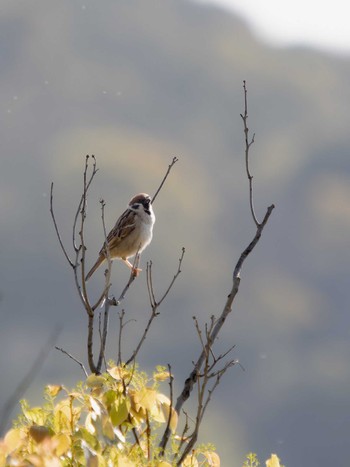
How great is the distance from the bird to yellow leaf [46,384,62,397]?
5864 millimetres

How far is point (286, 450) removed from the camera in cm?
11750

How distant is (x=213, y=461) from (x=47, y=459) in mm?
1118

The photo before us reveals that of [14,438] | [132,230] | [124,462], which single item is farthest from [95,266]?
[124,462]

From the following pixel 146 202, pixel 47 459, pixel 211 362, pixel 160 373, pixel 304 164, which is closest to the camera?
pixel 47 459

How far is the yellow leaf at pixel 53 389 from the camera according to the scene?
9.24ft

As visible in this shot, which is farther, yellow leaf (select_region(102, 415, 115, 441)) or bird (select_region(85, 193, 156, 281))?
bird (select_region(85, 193, 156, 281))

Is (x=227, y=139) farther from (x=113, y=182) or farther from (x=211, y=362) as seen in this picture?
(x=211, y=362)

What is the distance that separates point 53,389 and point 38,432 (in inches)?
11.0

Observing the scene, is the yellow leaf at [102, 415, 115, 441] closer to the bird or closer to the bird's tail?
the bird's tail

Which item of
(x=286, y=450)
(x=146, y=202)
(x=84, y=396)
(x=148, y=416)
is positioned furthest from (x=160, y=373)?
(x=286, y=450)

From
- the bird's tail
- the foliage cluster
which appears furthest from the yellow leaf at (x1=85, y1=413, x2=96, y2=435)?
the bird's tail

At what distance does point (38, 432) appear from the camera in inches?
101

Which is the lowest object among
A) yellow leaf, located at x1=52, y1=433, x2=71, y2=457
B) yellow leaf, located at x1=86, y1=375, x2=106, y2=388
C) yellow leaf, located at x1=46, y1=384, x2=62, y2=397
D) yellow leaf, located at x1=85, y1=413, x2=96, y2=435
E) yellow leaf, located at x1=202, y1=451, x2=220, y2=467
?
yellow leaf, located at x1=52, y1=433, x2=71, y2=457

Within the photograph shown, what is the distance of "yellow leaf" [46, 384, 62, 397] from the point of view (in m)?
2.81
